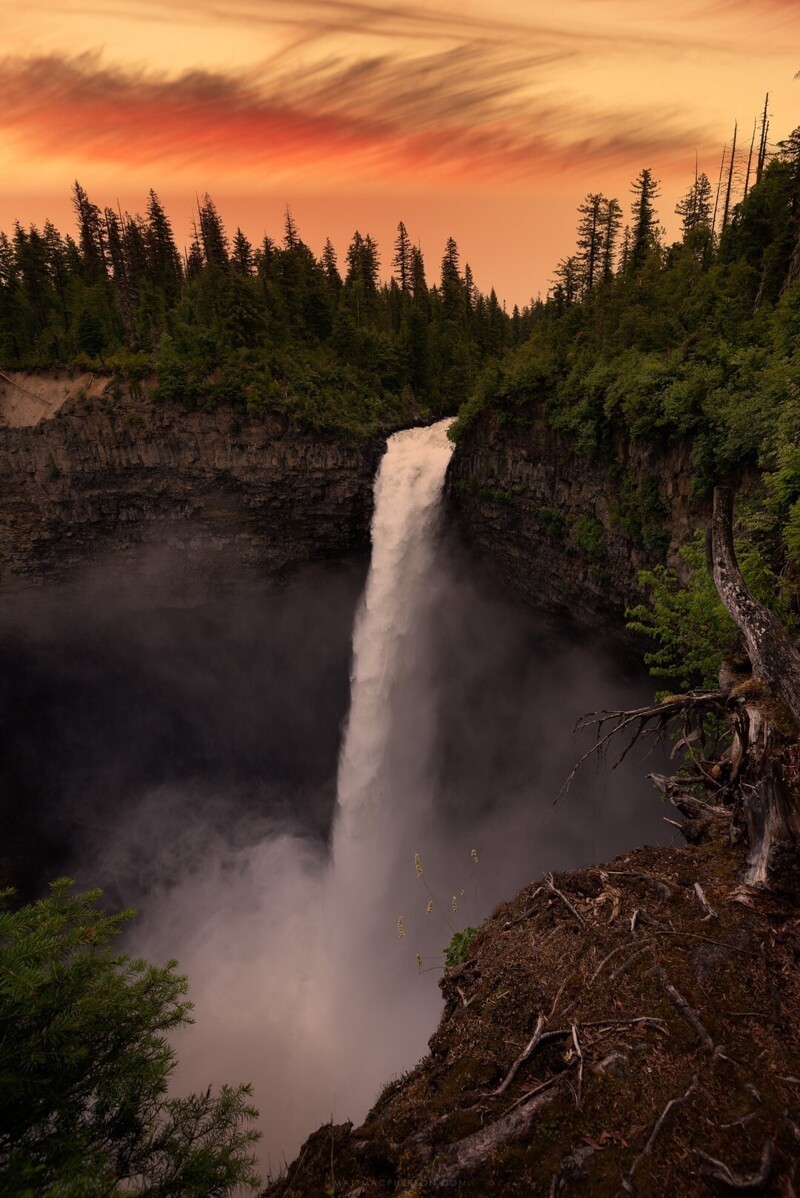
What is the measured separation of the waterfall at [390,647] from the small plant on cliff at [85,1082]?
21046 millimetres

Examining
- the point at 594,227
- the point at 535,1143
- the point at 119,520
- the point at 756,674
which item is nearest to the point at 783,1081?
the point at 535,1143

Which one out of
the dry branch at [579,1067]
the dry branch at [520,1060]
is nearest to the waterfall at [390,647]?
the dry branch at [520,1060]

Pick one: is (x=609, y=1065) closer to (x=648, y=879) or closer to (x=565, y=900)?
(x=565, y=900)

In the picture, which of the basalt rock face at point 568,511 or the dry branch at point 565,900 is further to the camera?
the basalt rock face at point 568,511

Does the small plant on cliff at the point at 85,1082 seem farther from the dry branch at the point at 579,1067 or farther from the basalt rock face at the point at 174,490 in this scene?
the basalt rock face at the point at 174,490

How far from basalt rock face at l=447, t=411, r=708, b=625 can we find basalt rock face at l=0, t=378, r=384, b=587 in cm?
803

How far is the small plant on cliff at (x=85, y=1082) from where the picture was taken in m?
3.47

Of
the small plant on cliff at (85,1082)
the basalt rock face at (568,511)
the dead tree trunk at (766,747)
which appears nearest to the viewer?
the small plant on cliff at (85,1082)

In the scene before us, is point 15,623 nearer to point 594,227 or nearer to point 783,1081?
point 783,1081

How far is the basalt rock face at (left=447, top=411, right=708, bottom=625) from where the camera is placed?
16984 millimetres

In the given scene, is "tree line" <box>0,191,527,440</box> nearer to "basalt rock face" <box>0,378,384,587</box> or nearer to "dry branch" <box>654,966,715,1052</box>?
"basalt rock face" <box>0,378,384,587</box>

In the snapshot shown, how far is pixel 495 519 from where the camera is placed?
25.9 meters

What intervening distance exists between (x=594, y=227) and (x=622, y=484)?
104ft

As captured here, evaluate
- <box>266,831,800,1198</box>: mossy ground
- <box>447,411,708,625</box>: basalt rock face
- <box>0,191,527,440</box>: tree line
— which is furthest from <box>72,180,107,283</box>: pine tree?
<box>266,831,800,1198</box>: mossy ground
